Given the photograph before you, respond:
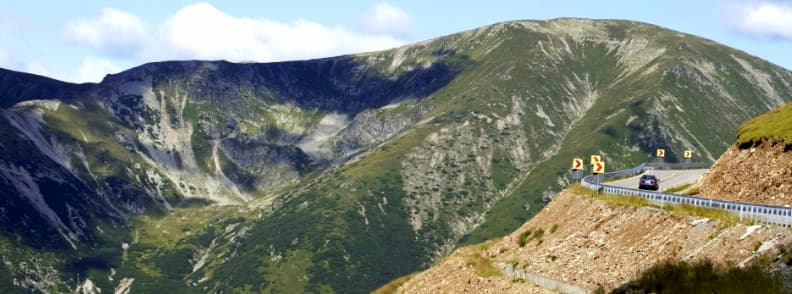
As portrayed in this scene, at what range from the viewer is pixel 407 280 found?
8006 centimetres

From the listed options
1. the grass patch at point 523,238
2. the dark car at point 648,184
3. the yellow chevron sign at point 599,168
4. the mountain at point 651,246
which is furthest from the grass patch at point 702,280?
the dark car at point 648,184

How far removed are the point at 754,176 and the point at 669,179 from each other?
1794 inches

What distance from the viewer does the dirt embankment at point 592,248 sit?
142 ft

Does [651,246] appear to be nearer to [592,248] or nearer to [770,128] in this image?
[592,248]

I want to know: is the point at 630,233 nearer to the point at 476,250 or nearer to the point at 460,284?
the point at 460,284

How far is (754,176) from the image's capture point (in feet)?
225

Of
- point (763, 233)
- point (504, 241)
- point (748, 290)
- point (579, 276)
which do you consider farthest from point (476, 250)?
point (748, 290)

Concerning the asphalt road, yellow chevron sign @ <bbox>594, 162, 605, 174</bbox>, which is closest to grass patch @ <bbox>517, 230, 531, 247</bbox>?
yellow chevron sign @ <bbox>594, 162, 605, 174</bbox>

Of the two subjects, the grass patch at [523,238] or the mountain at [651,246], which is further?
A: the grass patch at [523,238]

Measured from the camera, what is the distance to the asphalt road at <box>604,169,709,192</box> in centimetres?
10226

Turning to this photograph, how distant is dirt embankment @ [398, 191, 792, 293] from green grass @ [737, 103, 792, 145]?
13.3 meters

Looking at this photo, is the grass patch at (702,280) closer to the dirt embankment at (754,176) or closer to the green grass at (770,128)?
the dirt embankment at (754,176)

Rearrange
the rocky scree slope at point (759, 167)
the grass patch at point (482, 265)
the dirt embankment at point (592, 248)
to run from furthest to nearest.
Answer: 1. the rocky scree slope at point (759, 167)
2. the grass patch at point (482, 265)
3. the dirt embankment at point (592, 248)

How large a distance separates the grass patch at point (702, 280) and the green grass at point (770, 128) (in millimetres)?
28968
